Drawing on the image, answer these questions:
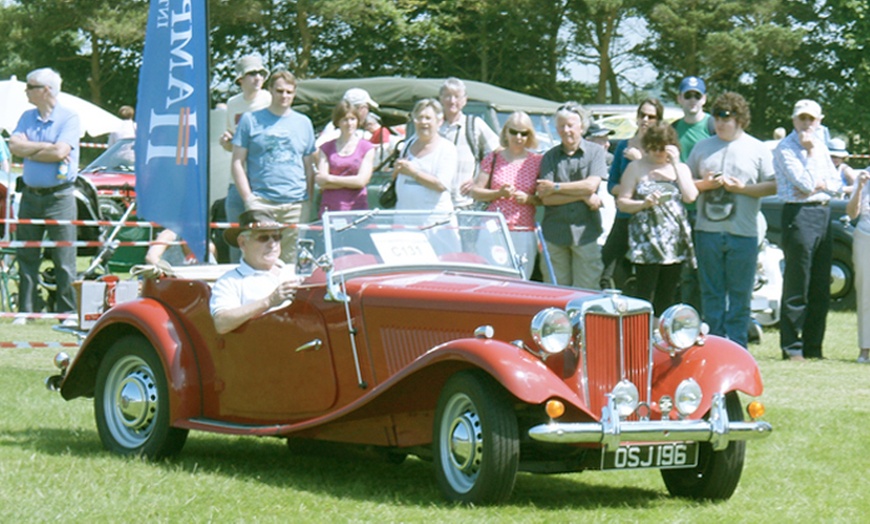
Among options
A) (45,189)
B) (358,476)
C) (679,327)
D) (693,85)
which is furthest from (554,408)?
(45,189)

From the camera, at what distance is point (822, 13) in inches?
1768

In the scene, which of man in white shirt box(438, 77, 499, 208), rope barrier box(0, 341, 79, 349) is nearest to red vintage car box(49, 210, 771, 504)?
rope barrier box(0, 341, 79, 349)

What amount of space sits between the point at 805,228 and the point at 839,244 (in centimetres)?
434

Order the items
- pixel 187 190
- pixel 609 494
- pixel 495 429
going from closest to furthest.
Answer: pixel 495 429 → pixel 609 494 → pixel 187 190

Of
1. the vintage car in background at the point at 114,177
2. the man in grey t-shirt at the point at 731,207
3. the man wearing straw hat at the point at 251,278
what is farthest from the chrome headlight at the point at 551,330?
the vintage car in background at the point at 114,177

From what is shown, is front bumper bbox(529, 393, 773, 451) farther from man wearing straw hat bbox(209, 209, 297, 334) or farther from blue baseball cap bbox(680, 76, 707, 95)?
blue baseball cap bbox(680, 76, 707, 95)

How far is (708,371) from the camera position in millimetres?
6082

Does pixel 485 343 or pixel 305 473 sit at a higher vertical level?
pixel 485 343

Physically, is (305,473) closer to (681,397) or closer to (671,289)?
(681,397)

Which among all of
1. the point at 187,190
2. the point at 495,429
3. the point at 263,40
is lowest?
the point at 495,429

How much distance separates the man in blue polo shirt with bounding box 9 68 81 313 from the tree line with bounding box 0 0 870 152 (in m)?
29.1

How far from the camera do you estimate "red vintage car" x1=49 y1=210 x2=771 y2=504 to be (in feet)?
18.9

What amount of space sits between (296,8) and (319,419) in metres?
38.6

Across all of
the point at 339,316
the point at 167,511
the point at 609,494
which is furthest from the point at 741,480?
the point at 167,511
